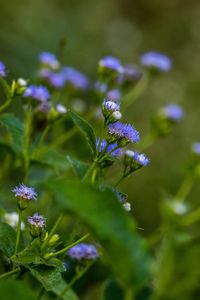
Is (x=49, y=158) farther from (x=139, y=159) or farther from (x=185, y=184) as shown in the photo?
(x=185, y=184)

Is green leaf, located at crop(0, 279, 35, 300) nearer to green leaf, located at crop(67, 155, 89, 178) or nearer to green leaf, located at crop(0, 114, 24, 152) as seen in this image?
green leaf, located at crop(67, 155, 89, 178)

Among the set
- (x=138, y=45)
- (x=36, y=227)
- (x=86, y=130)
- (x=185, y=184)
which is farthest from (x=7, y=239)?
(x=138, y=45)

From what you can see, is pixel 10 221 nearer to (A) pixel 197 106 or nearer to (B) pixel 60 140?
(B) pixel 60 140

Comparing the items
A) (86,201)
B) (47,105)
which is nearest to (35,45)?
(47,105)

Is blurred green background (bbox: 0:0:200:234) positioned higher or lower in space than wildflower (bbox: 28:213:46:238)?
higher

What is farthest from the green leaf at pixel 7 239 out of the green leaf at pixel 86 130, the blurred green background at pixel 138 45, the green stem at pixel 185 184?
the blurred green background at pixel 138 45

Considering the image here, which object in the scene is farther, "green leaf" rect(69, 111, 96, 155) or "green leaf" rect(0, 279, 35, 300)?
"green leaf" rect(69, 111, 96, 155)

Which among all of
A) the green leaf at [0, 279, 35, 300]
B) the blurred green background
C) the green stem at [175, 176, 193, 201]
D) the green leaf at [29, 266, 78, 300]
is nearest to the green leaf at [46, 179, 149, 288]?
the green leaf at [0, 279, 35, 300]
